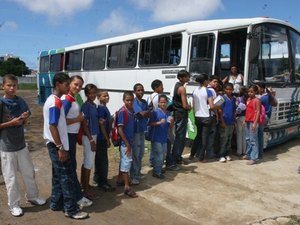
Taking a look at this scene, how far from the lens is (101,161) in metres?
5.71

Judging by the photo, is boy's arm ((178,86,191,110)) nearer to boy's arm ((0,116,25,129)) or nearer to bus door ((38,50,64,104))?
boy's arm ((0,116,25,129))

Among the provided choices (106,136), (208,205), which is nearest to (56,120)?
(106,136)

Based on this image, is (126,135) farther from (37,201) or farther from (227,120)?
(227,120)

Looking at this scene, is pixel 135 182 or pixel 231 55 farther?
pixel 231 55

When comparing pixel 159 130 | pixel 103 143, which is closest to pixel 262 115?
pixel 159 130

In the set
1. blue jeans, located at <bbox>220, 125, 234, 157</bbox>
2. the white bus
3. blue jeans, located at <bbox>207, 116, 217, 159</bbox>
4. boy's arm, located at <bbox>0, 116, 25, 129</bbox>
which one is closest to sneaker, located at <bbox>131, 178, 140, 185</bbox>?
blue jeans, located at <bbox>207, 116, 217, 159</bbox>

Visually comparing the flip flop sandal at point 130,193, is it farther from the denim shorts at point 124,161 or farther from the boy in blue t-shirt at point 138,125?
the boy in blue t-shirt at point 138,125

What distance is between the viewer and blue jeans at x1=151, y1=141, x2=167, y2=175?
6338mm

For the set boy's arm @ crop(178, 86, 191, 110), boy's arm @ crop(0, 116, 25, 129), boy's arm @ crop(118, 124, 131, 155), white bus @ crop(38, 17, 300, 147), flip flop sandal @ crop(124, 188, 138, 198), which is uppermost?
white bus @ crop(38, 17, 300, 147)

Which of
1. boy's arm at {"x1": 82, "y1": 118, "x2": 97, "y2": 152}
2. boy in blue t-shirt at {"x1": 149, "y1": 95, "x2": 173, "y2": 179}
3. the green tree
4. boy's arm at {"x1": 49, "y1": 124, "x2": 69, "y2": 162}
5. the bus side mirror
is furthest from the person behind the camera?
the green tree

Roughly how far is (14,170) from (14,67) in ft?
259

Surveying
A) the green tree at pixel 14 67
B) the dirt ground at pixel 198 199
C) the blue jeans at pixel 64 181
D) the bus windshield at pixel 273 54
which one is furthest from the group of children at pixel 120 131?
the green tree at pixel 14 67

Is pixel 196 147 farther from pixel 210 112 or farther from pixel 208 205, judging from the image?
pixel 208 205

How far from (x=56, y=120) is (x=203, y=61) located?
16.1 ft
